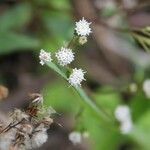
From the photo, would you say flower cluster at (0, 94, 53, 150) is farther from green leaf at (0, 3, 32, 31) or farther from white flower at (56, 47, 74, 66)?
green leaf at (0, 3, 32, 31)

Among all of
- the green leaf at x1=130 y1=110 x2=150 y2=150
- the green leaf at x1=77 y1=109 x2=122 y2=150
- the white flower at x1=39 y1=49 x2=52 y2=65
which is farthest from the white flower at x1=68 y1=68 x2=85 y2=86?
the green leaf at x1=130 y1=110 x2=150 y2=150

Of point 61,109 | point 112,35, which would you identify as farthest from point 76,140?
point 112,35

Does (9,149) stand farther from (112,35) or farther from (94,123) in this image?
Result: (112,35)

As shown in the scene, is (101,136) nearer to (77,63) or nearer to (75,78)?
(77,63)

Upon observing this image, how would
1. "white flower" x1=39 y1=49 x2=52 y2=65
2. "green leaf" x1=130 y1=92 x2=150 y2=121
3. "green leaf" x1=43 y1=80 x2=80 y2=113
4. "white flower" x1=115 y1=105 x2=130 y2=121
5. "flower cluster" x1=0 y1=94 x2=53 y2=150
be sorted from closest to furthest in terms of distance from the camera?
"flower cluster" x1=0 y1=94 x2=53 y2=150 → "white flower" x1=39 y1=49 x2=52 y2=65 → "white flower" x1=115 y1=105 x2=130 y2=121 → "green leaf" x1=130 y1=92 x2=150 y2=121 → "green leaf" x1=43 y1=80 x2=80 y2=113

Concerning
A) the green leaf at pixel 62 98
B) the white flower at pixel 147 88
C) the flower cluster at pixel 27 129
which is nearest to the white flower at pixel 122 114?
the white flower at pixel 147 88
